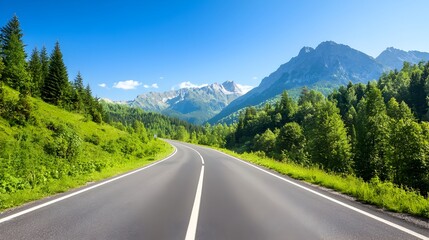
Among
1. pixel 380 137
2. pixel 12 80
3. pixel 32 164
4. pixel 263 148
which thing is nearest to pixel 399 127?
pixel 380 137

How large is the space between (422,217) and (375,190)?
9.21ft

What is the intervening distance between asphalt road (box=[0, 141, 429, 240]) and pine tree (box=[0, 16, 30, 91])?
188ft

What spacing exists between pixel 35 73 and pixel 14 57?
9.56 meters

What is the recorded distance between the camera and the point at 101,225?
5.64m

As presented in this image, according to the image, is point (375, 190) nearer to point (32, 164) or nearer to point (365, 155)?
point (32, 164)

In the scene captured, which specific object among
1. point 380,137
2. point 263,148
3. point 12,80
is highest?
point 12,80

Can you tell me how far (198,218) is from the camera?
251 inches

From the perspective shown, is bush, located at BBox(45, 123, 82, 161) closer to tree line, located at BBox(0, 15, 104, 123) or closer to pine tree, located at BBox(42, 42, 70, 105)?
tree line, located at BBox(0, 15, 104, 123)

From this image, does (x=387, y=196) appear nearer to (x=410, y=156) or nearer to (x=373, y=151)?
(x=410, y=156)

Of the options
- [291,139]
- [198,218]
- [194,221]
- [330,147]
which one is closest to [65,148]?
[198,218]

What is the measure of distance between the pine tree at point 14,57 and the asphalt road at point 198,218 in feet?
188

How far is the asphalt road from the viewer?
5219 mm

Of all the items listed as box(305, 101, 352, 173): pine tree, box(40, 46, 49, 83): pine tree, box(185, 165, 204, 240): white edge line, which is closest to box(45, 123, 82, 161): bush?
box(185, 165, 204, 240): white edge line

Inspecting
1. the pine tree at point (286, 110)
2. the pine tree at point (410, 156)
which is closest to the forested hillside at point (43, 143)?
the pine tree at point (410, 156)
